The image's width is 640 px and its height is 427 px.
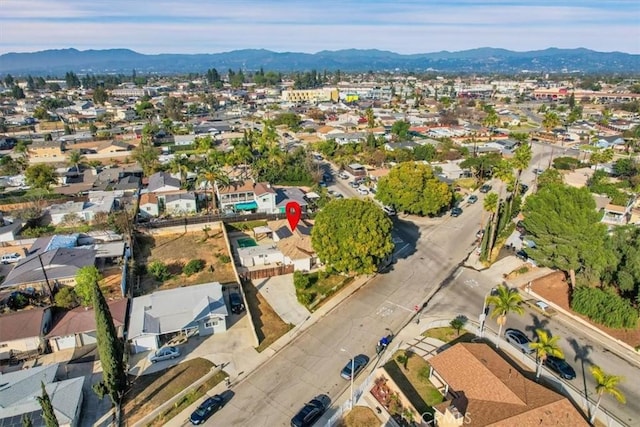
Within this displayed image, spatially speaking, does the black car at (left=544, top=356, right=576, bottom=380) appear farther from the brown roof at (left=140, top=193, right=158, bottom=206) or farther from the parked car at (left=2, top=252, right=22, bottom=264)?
the parked car at (left=2, top=252, right=22, bottom=264)

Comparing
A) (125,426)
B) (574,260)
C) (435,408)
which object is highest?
(574,260)

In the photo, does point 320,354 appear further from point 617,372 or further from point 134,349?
point 617,372

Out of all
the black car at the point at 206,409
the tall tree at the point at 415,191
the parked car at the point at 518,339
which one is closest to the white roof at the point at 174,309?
the black car at the point at 206,409

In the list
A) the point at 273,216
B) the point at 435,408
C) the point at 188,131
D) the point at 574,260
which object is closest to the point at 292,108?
the point at 188,131

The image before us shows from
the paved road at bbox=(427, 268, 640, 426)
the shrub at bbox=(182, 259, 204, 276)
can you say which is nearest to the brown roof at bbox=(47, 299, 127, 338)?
the shrub at bbox=(182, 259, 204, 276)

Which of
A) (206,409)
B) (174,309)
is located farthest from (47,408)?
(174,309)

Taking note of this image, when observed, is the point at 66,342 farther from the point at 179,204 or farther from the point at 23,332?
the point at 179,204

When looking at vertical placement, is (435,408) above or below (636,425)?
above
